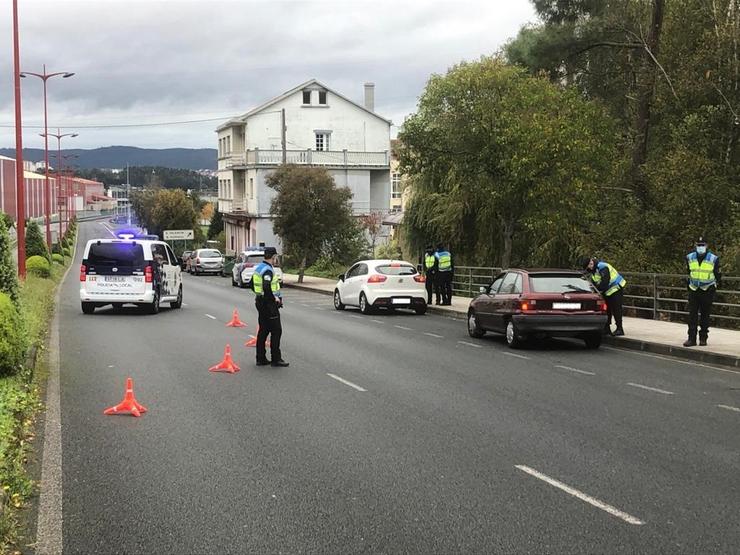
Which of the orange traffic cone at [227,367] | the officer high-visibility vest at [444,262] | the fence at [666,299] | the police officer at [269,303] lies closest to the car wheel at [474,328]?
the fence at [666,299]

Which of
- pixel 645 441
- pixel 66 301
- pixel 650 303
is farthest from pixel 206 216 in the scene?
pixel 645 441

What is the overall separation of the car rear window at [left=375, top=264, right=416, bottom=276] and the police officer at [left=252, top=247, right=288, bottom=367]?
11239 mm

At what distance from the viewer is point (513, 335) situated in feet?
52.1

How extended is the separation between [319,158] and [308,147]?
2877 millimetres

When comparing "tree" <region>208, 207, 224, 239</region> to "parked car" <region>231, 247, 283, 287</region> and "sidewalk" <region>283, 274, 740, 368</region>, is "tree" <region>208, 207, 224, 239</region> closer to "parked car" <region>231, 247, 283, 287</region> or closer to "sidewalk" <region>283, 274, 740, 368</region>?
"parked car" <region>231, 247, 283, 287</region>

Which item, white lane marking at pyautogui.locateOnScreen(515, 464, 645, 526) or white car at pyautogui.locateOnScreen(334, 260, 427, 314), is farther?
white car at pyautogui.locateOnScreen(334, 260, 427, 314)

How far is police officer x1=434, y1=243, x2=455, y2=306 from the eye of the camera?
26.0 metres

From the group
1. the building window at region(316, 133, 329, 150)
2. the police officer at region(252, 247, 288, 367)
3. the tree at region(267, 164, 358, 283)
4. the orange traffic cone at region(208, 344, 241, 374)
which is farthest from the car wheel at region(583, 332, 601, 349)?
the building window at region(316, 133, 329, 150)

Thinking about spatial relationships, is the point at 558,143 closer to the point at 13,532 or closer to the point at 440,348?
the point at 440,348

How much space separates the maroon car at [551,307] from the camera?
15.4m

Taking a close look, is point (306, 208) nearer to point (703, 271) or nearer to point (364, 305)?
point (364, 305)

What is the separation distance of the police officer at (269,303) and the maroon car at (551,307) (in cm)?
460

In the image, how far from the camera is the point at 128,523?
225 inches

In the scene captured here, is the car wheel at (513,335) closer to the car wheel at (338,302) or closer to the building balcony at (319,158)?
the car wheel at (338,302)
